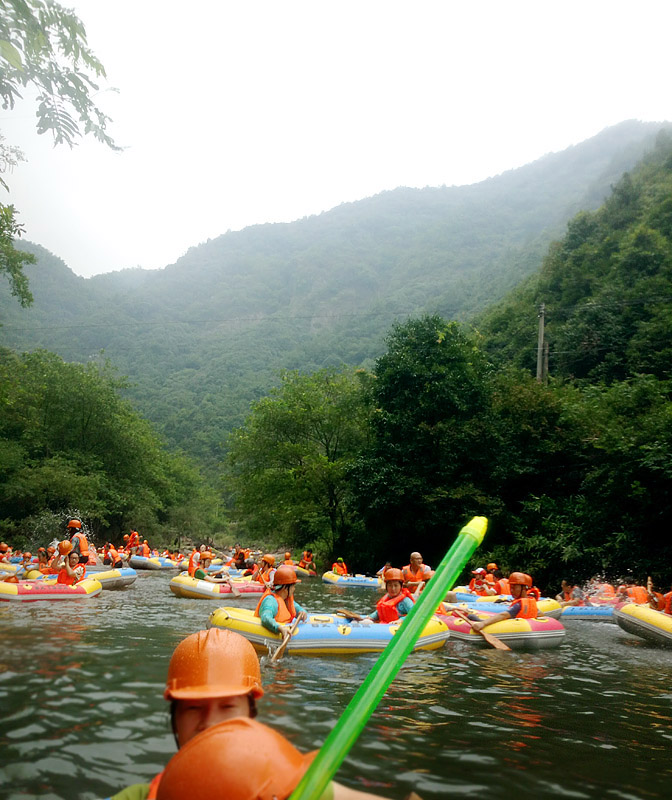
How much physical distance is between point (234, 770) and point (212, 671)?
0.76 m

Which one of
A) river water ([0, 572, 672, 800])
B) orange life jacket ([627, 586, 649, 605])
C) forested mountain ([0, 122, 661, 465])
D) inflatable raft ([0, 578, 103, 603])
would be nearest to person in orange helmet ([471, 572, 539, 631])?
river water ([0, 572, 672, 800])

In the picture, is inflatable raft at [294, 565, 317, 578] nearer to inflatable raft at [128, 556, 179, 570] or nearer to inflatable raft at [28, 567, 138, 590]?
inflatable raft at [128, 556, 179, 570]

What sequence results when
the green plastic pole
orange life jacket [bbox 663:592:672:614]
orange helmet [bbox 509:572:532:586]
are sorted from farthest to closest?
orange life jacket [bbox 663:592:672:614] → orange helmet [bbox 509:572:532:586] → the green plastic pole

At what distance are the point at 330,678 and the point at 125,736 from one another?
122 inches

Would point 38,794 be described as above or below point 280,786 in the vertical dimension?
below

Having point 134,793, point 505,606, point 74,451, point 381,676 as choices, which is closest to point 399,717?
point 134,793

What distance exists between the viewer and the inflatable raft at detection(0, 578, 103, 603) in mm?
12516

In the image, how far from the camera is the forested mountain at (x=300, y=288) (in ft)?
195

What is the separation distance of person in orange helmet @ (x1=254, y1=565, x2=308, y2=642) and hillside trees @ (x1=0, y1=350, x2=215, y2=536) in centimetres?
2116

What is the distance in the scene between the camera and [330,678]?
7.29 m

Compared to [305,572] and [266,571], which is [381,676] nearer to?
[266,571]

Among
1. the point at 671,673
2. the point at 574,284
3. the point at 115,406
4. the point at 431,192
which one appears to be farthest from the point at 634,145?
the point at 671,673

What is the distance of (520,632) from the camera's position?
10.2 m

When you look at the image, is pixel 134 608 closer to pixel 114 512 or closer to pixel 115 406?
pixel 114 512
